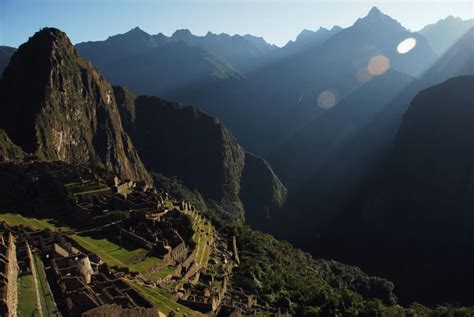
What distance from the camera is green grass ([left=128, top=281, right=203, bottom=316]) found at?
97.9 feet

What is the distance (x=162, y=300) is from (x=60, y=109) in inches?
5535

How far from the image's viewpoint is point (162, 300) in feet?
103

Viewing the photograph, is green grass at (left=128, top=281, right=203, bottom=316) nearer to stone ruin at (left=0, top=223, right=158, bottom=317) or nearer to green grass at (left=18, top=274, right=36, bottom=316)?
stone ruin at (left=0, top=223, right=158, bottom=317)

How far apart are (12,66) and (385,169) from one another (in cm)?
14139

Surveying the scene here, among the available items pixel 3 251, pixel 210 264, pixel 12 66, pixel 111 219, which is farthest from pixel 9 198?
pixel 12 66

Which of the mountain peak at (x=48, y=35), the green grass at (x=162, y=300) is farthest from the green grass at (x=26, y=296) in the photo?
the mountain peak at (x=48, y=35)

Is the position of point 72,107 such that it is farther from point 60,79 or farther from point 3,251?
point 3,251

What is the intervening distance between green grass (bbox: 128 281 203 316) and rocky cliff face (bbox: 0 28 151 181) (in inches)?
4291

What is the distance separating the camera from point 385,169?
181 metres

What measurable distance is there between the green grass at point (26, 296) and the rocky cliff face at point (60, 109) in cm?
11271

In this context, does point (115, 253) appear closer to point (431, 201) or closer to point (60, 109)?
point (60, 109)

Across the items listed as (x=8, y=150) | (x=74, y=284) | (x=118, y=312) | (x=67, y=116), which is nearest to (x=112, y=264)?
(x=74, y=284)

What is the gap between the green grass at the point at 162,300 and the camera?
97.9ft

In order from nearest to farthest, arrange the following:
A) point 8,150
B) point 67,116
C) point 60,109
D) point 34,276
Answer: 1. point 34,276
2. point 8,150
3. point 60,109
4. point 67,116
